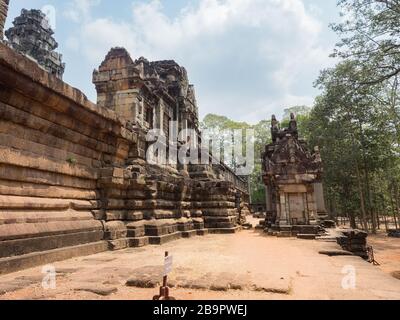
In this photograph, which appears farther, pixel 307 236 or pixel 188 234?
pixel 307 236

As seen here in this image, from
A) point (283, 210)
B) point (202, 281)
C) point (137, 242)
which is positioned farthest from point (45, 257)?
point (283, 210)

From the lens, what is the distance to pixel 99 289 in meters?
3.35

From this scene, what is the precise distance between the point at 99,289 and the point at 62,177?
3.12m

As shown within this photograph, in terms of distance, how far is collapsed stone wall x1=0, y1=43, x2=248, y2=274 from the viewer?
451 cm

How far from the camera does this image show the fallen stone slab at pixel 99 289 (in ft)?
10.7

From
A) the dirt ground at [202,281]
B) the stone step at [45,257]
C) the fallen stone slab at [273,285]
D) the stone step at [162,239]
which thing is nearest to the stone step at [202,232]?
the stone step at [162,239]

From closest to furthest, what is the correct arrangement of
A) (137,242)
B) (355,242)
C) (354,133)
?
(137,242)
(355,242)
(354,133)

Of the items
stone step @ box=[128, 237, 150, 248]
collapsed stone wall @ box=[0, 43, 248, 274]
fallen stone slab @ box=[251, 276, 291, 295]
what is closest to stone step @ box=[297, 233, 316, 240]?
collapsed stone wall @ box=[0, 43, 248, 274]

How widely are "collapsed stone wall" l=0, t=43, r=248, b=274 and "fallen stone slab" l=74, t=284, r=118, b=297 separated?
4.81 ft

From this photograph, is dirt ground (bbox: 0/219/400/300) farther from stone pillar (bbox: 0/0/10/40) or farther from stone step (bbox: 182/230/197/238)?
stone pillar (bbox: 0/0/10/40)

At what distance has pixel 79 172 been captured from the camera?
20.4 ft

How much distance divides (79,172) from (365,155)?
25294 millimetres

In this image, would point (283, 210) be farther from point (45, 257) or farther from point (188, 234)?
point (45, 257)
